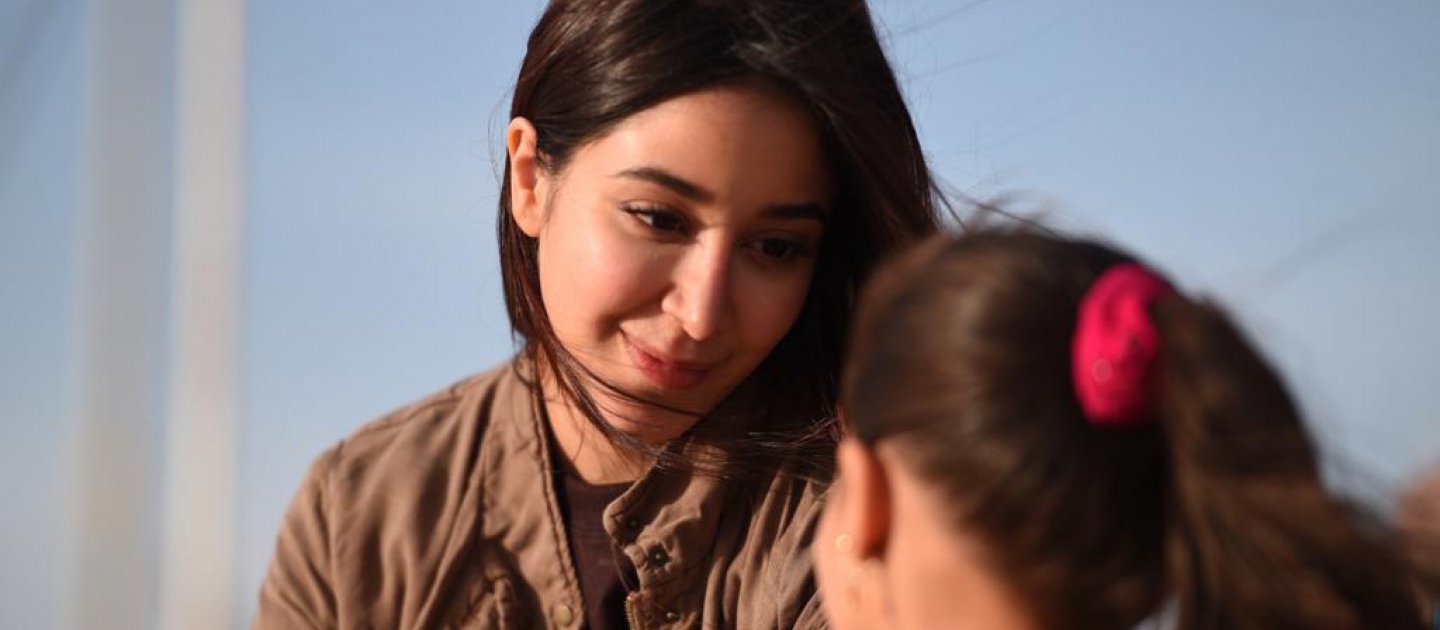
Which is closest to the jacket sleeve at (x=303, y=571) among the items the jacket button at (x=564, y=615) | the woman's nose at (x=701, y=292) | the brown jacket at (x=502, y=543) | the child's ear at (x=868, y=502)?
the brown jacket at (x=502, y=543)

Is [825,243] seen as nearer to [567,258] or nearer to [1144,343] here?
[567,258]

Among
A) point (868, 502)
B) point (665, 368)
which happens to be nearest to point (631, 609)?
point (665, 368)

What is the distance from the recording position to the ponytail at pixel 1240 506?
1072 mm

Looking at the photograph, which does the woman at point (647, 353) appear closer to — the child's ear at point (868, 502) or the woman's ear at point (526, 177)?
the woman's ear at point (526, 177)

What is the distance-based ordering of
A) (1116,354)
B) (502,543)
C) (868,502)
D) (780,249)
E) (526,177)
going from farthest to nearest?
1. (502,543)
2. (526,177)
3. (780,249)
4. (868,502)
5. (1116,354)

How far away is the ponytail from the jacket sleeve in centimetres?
125

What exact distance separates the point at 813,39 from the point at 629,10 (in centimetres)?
20

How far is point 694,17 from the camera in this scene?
178 centimetres

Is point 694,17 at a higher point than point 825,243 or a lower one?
higher

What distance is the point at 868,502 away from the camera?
1.21m

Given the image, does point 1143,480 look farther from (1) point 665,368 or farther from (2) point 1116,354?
(1) point 665,368

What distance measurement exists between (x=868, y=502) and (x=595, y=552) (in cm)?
88

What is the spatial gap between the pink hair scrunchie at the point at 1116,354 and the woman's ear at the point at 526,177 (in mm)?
925

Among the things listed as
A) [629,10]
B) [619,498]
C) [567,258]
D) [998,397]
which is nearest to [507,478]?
[619,498]
